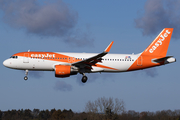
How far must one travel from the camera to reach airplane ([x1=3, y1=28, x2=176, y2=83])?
43.0m

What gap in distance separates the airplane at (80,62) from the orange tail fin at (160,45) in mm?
813

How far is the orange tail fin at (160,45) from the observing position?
1913 inches

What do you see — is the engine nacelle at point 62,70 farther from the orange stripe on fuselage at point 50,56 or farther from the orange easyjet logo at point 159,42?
the orange easyjet logo at point 159,42

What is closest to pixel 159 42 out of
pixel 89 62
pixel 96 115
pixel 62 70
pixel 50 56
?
pixel 89 62

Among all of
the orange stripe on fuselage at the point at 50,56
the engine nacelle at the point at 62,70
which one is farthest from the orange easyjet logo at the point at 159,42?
the engine nacelle at the point at 62,70

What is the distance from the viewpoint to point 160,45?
162ft

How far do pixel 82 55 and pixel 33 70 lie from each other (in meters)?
7.91

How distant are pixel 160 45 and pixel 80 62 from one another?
15416 millimetres

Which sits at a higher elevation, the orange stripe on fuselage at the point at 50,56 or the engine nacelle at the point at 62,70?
the orange stripe on fuselage at the point at 50,56

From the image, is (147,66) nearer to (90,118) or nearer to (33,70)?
(33,70)

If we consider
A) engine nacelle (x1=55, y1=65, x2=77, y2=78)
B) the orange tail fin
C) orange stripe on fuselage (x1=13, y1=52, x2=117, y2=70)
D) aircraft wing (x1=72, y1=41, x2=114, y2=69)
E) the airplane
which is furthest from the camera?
the orange tail fin

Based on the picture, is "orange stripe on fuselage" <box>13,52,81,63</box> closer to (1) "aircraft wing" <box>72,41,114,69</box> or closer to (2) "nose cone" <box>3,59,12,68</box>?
(1) "aircraft wing" <box>72,41,114,69</box>

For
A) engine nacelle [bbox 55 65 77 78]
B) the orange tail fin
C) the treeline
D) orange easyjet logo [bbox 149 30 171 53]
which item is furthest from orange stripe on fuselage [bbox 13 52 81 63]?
the treeline

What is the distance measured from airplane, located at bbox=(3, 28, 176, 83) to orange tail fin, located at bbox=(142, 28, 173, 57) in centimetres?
81
